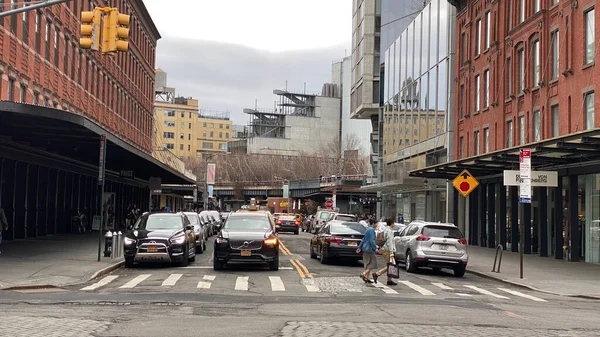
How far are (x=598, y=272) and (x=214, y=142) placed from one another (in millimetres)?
160492

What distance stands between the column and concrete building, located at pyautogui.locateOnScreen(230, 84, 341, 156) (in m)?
131

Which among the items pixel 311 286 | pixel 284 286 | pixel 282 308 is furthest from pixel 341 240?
pixel 282 308

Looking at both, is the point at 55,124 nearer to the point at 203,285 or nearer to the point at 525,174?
the point at 203,285

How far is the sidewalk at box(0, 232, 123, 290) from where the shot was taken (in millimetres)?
16875

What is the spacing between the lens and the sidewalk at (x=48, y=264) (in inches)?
664

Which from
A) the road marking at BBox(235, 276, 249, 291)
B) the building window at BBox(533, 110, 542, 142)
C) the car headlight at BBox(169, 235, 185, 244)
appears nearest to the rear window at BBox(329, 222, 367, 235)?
the car headlight at BBox(169, 235, 185, 244)

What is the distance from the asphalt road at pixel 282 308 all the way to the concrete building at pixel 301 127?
144105 millimetres

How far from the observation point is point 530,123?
111 ft

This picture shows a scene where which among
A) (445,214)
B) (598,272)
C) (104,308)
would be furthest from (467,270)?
(445,214)

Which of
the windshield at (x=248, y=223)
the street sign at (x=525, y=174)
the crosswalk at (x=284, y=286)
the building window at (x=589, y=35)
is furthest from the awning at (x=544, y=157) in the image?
the windshield at (x=248, y=223)

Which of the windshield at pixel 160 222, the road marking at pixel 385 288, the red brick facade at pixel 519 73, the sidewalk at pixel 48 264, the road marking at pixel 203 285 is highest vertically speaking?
the red brick facade at pixel 519 73

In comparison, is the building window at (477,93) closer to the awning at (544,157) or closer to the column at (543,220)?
the awning at (544,157)

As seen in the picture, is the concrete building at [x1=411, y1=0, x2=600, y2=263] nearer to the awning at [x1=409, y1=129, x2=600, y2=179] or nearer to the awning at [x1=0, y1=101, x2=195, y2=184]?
the awning at [x1=409, y1=129, x2=600, y2=179]

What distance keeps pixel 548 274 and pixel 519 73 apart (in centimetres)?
1600
